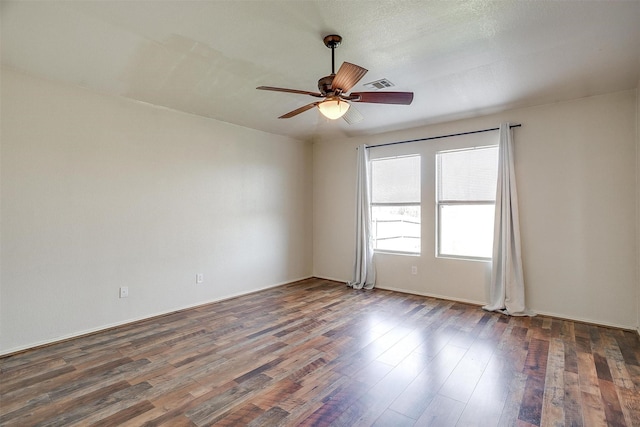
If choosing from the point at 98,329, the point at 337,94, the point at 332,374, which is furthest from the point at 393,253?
the point at 98,329

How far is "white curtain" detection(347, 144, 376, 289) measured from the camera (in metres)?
5.38

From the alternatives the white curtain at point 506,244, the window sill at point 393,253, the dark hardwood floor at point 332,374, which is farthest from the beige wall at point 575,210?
the window sill at point 393,253

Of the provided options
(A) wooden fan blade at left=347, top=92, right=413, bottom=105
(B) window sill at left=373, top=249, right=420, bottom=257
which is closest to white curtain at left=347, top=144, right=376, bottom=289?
(B) window sill at left=373, top=249, right=420, bottom=257

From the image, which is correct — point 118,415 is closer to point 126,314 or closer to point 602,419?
point 126,314

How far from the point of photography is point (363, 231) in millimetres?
5406

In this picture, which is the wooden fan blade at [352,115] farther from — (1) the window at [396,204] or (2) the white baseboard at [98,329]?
(2) the white baseboard at [98,329]

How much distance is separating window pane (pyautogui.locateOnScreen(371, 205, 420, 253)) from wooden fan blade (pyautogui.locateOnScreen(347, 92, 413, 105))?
2.68 metres

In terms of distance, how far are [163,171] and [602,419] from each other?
4.64 m

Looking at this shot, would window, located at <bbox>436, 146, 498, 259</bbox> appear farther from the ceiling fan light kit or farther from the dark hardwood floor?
the ceiling fan light kit

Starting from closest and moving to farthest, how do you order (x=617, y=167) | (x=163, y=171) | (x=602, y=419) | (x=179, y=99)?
(x=602, y=419)
(x=617, y=167)
(x=179, y=99)
(x=163, y=171)

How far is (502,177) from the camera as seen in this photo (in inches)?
163

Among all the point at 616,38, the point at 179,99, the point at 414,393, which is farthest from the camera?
the point at 179,99

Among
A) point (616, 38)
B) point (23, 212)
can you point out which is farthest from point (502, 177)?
point (23, 212)

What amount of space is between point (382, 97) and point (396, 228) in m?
3.04
